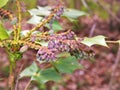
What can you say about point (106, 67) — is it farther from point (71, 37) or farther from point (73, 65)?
point (71, 37)

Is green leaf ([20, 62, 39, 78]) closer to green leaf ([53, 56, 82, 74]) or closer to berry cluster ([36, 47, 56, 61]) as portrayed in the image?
green leaf ([53, 56, 82, 74])

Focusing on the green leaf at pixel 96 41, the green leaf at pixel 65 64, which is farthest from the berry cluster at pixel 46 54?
the green leaf at pixel 65 64

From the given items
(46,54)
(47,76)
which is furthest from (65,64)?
(46,54)

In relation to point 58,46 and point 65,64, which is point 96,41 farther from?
point 65,64

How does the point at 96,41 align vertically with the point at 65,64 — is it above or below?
below

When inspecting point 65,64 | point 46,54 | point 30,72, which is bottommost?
point 46,54

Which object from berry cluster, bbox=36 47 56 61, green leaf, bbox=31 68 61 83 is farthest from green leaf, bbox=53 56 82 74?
berry cluster, bbox=36 47 56 61

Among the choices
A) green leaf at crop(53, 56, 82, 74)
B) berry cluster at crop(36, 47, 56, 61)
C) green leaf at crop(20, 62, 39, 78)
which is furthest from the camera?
green leaf at crop(20, 62, 39, 78)

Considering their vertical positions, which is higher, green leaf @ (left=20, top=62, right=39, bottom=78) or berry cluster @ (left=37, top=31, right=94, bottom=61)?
green leaf @ (left=20, top=62, right=39, bottom=78)

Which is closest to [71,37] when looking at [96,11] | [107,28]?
[96,11]
